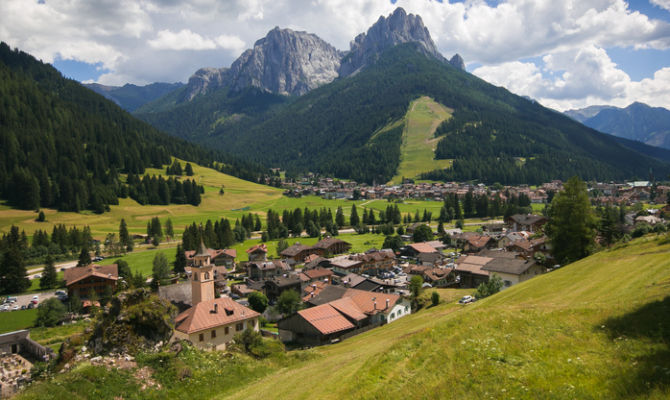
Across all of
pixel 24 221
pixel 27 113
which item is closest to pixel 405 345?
pixel 24 221

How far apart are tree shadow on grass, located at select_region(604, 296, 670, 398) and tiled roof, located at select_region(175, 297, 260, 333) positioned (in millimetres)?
33156

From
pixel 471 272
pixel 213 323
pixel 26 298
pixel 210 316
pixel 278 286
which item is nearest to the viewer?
pixel 213 323

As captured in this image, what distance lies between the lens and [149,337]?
80.6 ft

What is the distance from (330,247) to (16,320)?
6514cm

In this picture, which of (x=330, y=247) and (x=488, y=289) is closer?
(x=488, y=289)

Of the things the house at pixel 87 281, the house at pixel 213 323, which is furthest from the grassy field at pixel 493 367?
the house at pixel 87 281

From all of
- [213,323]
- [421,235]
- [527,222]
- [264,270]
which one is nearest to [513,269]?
[213,323]

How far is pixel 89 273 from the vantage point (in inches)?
2731

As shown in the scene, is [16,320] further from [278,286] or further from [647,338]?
[647,338]

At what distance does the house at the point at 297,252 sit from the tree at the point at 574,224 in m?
60.1

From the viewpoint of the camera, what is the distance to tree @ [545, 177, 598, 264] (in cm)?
4784

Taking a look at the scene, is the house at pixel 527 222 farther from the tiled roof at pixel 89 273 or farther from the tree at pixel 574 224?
the tiled roof at pixel 89 273

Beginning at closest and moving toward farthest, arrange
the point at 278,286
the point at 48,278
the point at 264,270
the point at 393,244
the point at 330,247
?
the point at 278,286
the point at 48,278
the point at 264,270
the point at 393,244
the point at 330,247

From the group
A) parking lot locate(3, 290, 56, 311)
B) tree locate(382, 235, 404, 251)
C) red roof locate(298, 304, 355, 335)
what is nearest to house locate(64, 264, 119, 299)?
parking lot locate(3, 290, 56, 311)
